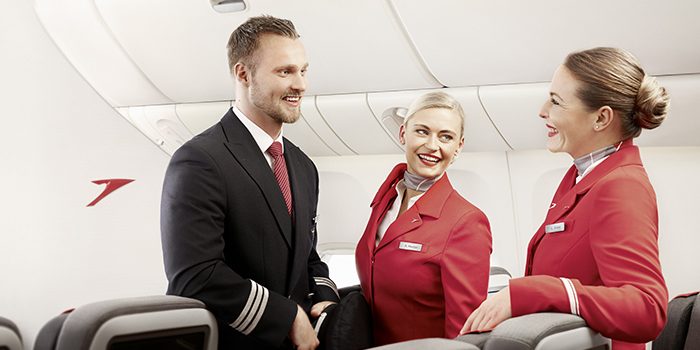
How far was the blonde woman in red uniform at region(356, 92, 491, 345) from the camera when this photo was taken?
2184mm

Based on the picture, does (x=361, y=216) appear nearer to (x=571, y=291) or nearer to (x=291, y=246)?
(x=291, y=246)

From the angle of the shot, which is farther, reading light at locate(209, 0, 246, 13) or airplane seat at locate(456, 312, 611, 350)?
reading light at locate(209, 0, 246, 13)

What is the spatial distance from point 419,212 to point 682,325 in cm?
83

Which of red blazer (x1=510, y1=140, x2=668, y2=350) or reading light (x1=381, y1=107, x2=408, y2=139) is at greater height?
reading light (x1=381, y1=107, x2=408, y2=139)

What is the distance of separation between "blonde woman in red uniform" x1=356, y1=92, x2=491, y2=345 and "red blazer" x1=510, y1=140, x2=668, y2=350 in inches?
11.4

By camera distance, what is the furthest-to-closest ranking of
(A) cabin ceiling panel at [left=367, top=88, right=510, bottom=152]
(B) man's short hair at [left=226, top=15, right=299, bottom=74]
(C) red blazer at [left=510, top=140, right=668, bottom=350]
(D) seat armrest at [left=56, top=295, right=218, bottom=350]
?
1. (A) cabin ceiling panel at [left=367, top=88, right=510, bottom=152]
2. (B) man's short hair at [left=226, top=15, right=299, bottom=74]
3. (C) red blazer at [left=510, top=140, right=668, bottom=350]
4. (D) seat armrest at [left=56, top=295, right=218, bottom=350]

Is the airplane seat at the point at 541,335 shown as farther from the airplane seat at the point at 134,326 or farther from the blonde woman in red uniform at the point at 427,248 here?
the airplane seat at the point at 134,326

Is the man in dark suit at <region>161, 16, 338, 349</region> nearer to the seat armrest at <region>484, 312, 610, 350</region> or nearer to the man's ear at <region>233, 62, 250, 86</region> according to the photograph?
the man's ear at <region>233, 62, 250, 86</region>

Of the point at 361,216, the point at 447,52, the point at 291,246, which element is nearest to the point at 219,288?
the point at 291,246

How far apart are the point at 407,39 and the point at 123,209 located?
307cm

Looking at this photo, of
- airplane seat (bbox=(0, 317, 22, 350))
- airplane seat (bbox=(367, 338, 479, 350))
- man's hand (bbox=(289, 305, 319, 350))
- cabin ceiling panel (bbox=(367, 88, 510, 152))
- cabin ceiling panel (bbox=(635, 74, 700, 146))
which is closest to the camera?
airplane seat (bbox=(367, 338, 479, 350))

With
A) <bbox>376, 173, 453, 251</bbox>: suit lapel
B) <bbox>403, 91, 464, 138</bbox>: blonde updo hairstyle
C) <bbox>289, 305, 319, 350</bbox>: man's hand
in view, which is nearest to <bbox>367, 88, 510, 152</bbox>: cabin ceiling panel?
<bbox>403, 91, 464, 138</bbox>: blonde updo hairstyle

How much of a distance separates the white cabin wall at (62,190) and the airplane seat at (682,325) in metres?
3.86

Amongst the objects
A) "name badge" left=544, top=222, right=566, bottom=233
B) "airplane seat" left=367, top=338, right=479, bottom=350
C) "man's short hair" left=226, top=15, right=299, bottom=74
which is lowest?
"airplane seat" left=367, top=338, right=479, bottom=350
